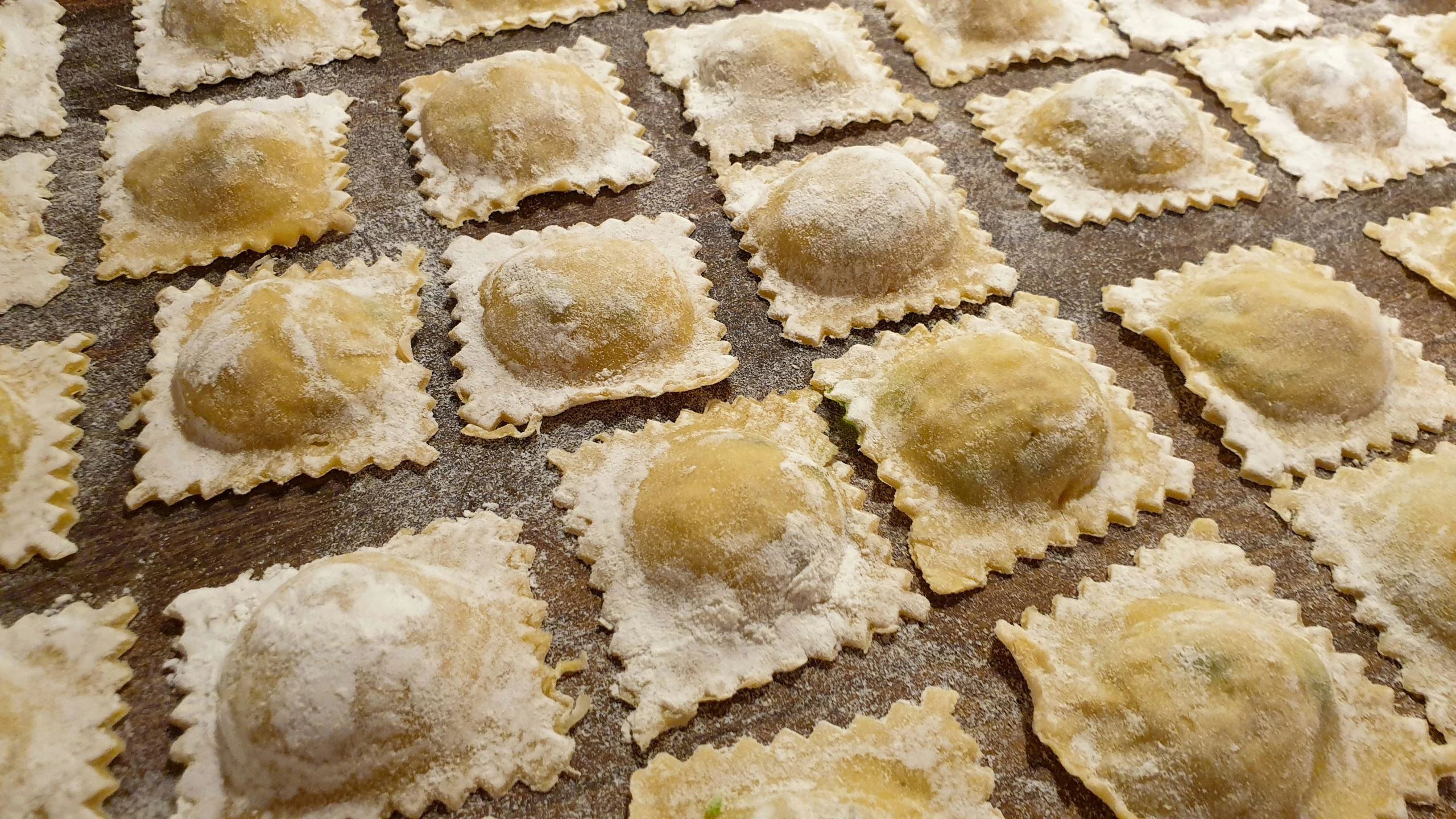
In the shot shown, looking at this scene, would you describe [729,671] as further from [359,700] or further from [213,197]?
[213,197]

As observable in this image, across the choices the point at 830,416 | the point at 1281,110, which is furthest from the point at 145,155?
the point at 1281,110

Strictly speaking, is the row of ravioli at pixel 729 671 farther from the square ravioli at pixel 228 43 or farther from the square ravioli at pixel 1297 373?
the square ravioli at pixel 228 43

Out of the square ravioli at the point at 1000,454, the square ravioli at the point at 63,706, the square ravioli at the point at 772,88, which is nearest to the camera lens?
the square ravioli at the point at 63,706

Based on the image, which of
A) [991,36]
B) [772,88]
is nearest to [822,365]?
[772,88]

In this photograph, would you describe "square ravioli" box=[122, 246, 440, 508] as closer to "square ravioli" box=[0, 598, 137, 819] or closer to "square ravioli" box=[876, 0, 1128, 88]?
"square ravioli" box=[0, 598, 137, 819]

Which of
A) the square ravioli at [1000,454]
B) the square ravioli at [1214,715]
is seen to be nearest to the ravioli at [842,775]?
the square ravioli at [1214,715]

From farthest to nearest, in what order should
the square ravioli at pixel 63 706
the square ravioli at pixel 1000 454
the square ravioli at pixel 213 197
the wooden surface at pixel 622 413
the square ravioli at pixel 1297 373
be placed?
the square ravioli at pixel 213 197 → the square ravioli at pixel 1297 373 → the square ravioli at pixel 1000 454 → the wooden surface at pixel 622 413 → the square ravioli at pixel 63 706

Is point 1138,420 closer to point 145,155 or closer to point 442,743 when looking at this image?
point 442,743

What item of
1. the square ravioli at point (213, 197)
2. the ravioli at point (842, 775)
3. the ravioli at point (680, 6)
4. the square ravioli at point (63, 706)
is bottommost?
the ravioli at point (842, 775)
